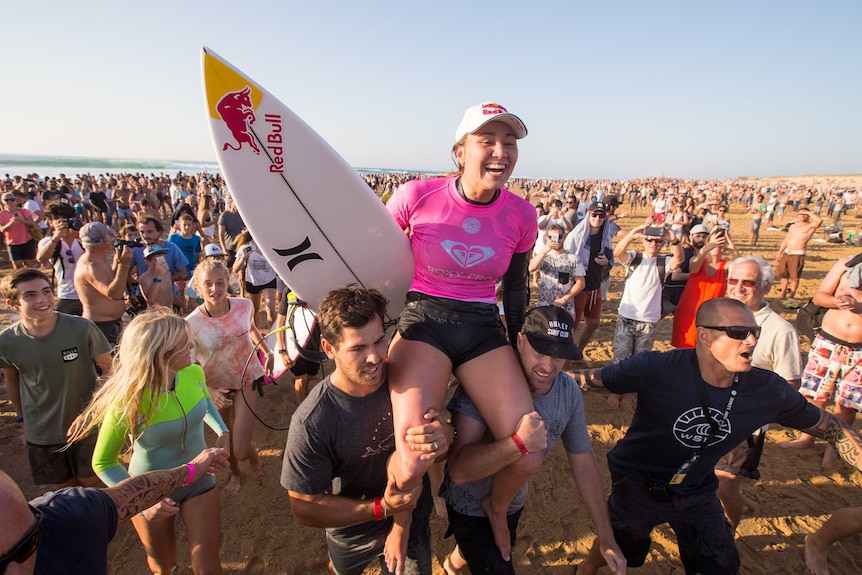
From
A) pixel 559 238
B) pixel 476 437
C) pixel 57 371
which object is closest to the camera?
pixel 476 437

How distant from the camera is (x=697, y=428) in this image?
2322 millimetres

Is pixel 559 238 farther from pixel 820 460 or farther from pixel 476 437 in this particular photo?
pixel 476 437

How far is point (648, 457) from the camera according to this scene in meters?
2.47

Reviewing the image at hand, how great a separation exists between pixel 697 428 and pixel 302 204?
120 inches

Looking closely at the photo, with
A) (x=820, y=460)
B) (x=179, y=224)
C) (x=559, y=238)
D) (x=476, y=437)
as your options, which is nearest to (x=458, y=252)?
(x=476, y=437)

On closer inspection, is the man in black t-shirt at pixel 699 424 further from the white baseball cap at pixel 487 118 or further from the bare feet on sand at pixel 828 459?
the bare feet on sand at pixel 828 459

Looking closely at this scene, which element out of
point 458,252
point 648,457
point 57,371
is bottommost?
point 648,457

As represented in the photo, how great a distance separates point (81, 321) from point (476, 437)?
2.91 meters

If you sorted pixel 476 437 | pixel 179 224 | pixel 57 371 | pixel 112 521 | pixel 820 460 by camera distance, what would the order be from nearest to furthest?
pixel 112 521, pixel 476 437, pixel 57 371, pixel 820 460, pixel 179 224

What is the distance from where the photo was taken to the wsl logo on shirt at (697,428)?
2.31m

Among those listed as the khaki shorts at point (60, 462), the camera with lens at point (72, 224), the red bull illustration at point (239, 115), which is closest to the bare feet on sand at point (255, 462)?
the khaki shorts at point (60, 462)

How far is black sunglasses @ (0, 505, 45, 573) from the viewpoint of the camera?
101 cm

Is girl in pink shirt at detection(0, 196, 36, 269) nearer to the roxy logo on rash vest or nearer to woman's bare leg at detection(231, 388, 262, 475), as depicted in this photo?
woman's bare leg at detection(231, 388, 262, 475)

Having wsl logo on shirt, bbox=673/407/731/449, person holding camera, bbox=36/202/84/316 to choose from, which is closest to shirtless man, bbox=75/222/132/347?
person holding camera, bbox=36/202/84/316
